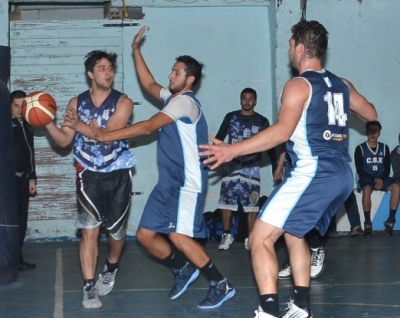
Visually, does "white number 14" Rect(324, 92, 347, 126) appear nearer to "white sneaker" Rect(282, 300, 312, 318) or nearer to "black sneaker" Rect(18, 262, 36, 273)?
"white sneaker" Rect(282, 300, 312, 318)

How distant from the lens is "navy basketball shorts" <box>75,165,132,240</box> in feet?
22.0

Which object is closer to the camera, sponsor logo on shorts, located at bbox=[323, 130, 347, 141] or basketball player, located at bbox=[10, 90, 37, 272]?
sponsor logo on shorts, located at bbox=[323, 130, 347, 141]

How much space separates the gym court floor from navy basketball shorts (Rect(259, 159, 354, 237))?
3.70 feet

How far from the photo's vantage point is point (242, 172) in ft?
35.7

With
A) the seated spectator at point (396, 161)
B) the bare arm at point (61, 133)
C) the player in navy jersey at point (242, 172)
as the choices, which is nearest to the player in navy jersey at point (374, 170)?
the seated spectator at point (396, 161)

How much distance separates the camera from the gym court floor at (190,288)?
20.9ft

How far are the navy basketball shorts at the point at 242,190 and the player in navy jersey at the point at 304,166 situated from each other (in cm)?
509

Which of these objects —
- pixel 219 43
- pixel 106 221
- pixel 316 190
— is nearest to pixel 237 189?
pixel 219 43

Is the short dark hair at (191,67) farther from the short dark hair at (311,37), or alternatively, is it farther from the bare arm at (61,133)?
the short dark hair at (311,37)

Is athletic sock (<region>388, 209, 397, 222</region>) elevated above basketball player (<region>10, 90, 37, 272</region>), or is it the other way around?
basketball player (<region>10, 90, 37, 272</region>)

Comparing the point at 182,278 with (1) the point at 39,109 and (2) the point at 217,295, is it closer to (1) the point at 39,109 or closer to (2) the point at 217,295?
(2) the point at 217,295

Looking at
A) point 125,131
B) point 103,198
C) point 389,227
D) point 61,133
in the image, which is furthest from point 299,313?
point 389,227

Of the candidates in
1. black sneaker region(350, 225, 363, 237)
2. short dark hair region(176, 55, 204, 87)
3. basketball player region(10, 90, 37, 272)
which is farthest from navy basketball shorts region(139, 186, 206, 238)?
black sneaker region(350, 225, 363, 237)

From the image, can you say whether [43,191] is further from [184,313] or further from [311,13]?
[184,313]
